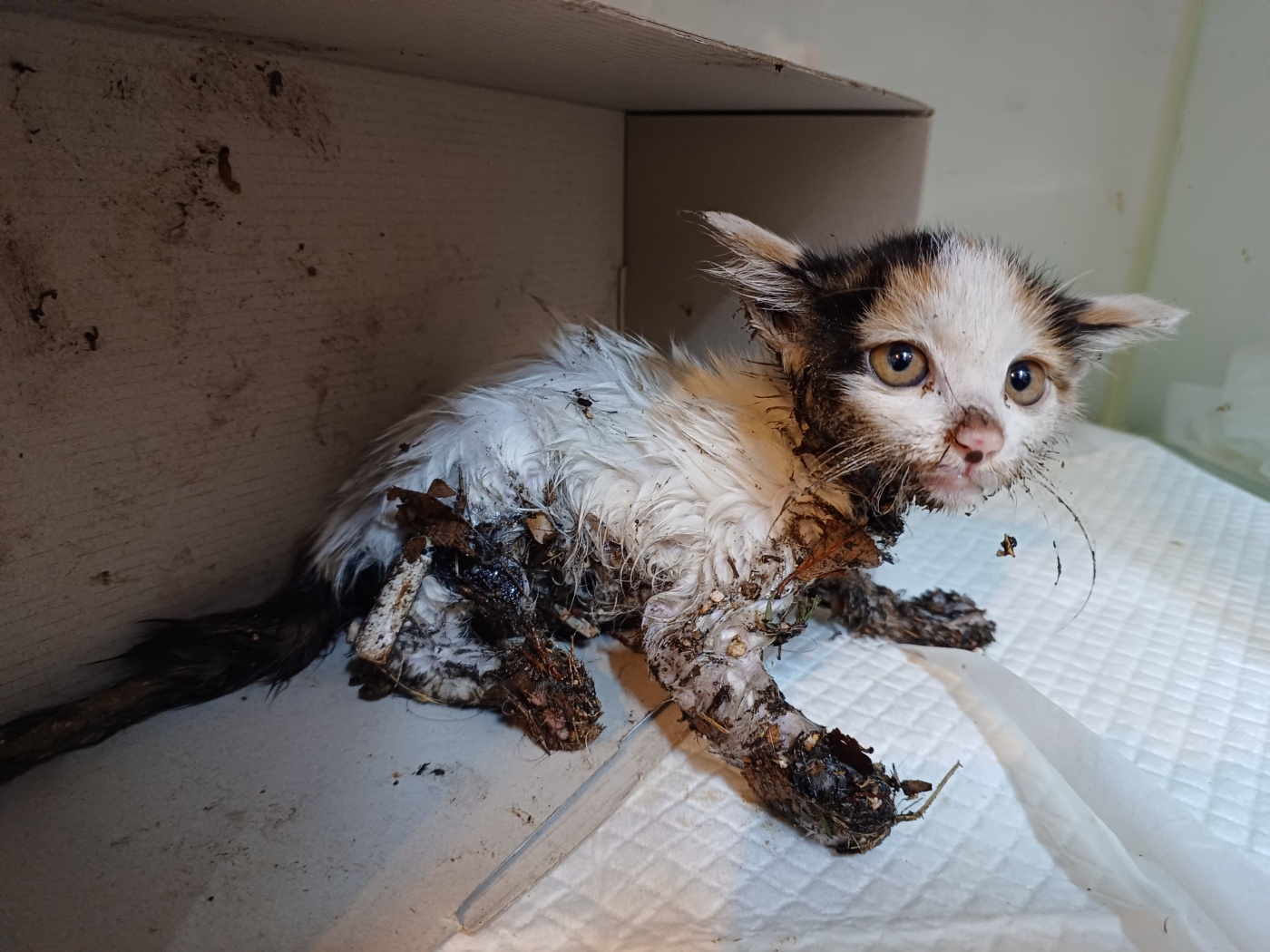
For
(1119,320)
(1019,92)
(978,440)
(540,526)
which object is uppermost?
(1019,92)

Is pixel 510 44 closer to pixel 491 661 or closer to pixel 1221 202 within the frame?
pixel 491 661

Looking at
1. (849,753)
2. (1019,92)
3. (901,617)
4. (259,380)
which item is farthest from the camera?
(1019,92)

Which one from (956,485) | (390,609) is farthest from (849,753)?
(390,609)

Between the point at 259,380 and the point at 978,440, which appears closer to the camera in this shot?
the point at 978,440

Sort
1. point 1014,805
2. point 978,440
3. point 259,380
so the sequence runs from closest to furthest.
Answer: point 978,440, point 1014,805, point 259,380

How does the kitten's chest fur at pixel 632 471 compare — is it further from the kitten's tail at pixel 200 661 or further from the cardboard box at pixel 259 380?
the cardboard box at pixel 259 380

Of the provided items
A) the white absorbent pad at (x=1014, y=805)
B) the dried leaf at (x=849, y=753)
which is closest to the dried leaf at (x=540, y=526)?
the white absorbent pad at (x=1014, y=805)
